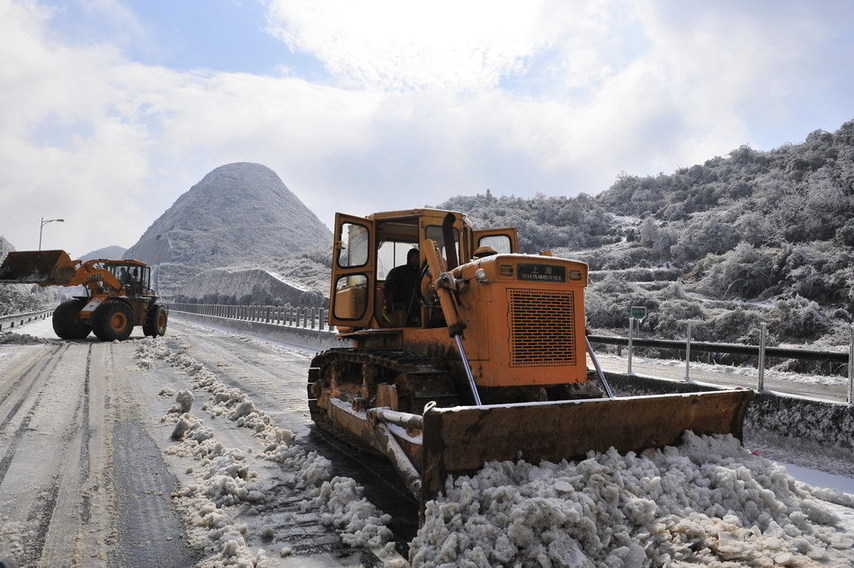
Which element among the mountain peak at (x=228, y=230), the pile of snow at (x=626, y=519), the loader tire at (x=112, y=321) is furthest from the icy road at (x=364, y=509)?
→ the mountain peak at (x=228, y=230)

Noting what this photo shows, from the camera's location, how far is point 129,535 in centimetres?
419

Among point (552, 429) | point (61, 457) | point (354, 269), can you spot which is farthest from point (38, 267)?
point (552, 429)

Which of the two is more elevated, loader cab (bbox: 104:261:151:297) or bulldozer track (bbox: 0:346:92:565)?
loader cab (bbox: 104:261:151:297)

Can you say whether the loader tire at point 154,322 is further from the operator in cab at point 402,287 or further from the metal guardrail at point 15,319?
the operator in cab at point 402,287

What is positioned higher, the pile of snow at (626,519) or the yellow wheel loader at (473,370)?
the yellow wheel loader at (473,370)

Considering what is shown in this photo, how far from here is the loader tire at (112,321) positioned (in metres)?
20.7

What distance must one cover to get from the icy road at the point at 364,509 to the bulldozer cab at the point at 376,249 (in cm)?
174

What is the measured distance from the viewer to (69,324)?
21.4 metres

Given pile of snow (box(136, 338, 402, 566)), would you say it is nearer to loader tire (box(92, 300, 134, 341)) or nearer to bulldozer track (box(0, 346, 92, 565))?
bulldozer track (box(0, 346, 92, 565))

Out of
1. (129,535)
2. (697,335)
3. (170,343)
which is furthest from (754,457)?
(170,343)

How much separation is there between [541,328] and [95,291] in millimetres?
21663

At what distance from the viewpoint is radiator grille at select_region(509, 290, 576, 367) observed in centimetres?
517

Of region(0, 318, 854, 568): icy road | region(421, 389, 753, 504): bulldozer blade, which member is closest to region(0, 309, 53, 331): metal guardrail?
region(0, 318, 854, 568): icy road

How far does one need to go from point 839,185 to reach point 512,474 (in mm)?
37236
